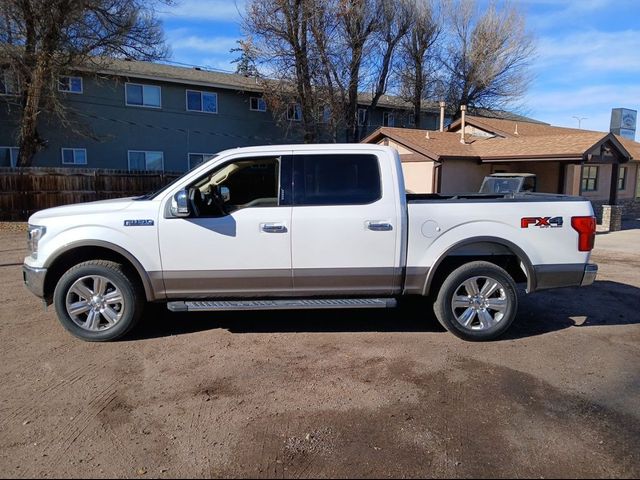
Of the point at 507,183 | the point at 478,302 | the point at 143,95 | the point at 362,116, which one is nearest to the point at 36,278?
the point at 478,302

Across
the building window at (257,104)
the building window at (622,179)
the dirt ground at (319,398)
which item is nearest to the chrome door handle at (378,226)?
the dirt ground at (319,398)

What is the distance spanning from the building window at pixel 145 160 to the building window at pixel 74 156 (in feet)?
6.66

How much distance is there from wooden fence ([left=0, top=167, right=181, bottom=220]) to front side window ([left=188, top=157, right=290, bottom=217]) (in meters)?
14.4

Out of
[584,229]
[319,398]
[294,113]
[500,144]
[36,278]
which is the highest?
[294,113]

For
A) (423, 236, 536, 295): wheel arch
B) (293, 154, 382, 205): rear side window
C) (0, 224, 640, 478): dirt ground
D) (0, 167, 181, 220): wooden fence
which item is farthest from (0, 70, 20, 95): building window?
(423, 236, 536, 295): wheel arch

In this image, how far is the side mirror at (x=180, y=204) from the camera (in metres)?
5.00

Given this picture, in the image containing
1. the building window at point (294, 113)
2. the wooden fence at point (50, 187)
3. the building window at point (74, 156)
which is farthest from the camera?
the building window at point (294, 113)

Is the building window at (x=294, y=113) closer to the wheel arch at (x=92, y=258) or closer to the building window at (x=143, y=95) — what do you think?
the building window at (x=143, y=95)

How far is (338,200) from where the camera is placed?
205 inches

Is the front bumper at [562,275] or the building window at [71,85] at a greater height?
the building window at [71,85]

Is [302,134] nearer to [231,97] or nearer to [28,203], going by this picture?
[231,97]

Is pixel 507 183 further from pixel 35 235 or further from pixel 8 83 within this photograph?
pixel 8 83

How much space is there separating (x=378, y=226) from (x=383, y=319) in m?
1.48

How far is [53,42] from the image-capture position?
17656mm
